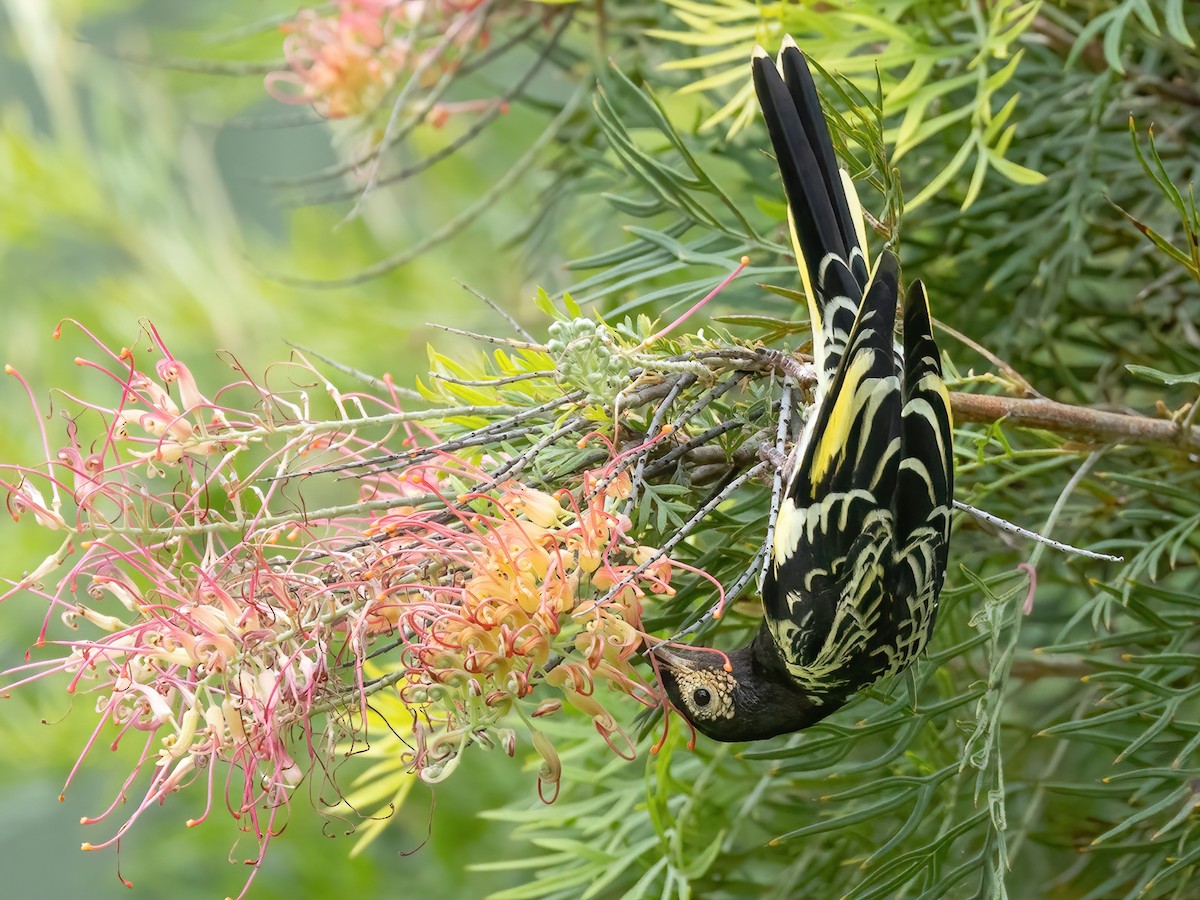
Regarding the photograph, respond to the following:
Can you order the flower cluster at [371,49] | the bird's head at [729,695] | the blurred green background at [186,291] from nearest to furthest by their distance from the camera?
the bird's head at [729,695], the flower cluster at [371,49], the blurred green background at [186,291]

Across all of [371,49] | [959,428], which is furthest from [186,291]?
[959,428]

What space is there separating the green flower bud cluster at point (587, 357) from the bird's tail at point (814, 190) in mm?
109

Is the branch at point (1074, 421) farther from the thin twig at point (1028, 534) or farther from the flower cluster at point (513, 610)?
the flower cluster at point (513, 610)

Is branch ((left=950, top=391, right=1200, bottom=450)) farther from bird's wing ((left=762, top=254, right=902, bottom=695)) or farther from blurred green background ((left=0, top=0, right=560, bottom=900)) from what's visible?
blurred green background ((left=0, top=0, right=560, bottom=900))

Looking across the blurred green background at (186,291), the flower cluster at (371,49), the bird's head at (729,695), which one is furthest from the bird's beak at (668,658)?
the blurred green background at (186,291)

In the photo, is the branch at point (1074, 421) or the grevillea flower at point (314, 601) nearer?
the grevillea flower at point (314, 601)

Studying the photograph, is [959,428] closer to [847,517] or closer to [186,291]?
[847,517]

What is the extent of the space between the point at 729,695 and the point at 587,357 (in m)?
0.17

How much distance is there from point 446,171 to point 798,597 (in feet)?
3.63

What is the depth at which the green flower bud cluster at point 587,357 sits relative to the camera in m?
0.38

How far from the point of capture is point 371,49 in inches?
30.8

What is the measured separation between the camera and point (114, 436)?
40cm

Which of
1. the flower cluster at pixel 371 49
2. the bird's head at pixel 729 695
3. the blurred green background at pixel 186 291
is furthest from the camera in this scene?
the blurred green background at pixel 186 291

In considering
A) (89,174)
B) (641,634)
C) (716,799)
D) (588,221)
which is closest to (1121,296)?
(588,221)
